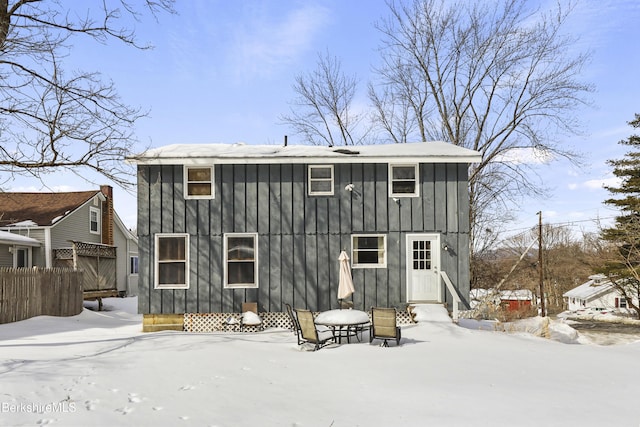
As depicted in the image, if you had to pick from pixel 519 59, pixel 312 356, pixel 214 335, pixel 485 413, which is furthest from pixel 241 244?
pixel 519 59

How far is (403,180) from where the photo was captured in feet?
47.9

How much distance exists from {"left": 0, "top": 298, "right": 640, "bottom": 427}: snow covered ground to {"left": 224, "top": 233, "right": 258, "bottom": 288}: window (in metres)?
2.41

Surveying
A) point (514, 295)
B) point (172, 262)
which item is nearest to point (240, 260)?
point (172, 262)

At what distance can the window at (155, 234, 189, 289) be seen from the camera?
554 inches

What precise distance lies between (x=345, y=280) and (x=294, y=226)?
2450 mm

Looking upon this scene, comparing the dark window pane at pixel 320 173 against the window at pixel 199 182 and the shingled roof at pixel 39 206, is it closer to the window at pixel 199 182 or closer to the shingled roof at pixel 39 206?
the window at pixel 199 182

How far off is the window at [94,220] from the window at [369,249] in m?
20.4

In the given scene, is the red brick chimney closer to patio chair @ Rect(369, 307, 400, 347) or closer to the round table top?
the round table top

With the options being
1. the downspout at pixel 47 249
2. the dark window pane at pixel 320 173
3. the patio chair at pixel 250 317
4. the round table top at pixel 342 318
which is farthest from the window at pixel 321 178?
the downspout at pixel 47 249

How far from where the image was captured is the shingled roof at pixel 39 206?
83.1ft

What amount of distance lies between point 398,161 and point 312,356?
22.8ft

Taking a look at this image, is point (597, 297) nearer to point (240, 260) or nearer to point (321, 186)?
point (321, 186)

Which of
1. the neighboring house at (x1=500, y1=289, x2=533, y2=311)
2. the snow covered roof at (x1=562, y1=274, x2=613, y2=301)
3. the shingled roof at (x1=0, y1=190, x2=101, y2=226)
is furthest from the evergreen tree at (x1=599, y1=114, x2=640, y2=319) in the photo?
the shingled roof at (x1=0, y1=190, x2=101, y2=226)

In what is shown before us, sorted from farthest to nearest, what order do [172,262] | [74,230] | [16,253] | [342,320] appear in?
[74,230], [16,253], [172,262], [342,320]
